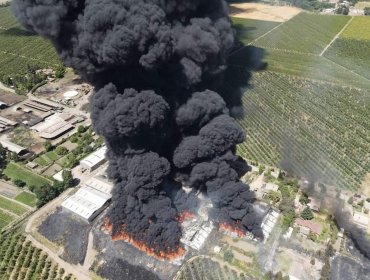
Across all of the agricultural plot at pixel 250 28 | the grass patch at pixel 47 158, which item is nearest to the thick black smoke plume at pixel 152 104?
the grass patch at pixel 47 158

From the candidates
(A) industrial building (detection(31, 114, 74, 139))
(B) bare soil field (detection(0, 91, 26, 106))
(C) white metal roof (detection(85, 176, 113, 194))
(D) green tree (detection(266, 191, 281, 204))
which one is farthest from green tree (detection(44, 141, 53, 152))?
(D) green tree (detection(266, 191, 281, 204))

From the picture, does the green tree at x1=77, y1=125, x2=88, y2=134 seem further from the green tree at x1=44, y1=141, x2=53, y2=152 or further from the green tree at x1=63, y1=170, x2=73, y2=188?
the green tree at x1=63, y1=170, x2=73, y2=188

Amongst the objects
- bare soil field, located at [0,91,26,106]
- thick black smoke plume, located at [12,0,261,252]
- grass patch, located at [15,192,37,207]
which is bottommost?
bare soil field, located at [0,91,26,106]

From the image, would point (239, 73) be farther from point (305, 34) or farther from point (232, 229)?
point (232, 229)

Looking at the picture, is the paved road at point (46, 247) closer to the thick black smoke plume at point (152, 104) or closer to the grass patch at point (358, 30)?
the thick black smoke plume at point (152, 104)

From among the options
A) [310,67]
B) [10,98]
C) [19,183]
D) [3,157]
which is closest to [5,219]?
[19,183]

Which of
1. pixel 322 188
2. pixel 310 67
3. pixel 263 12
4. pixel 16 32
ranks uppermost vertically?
pixel 322 188
